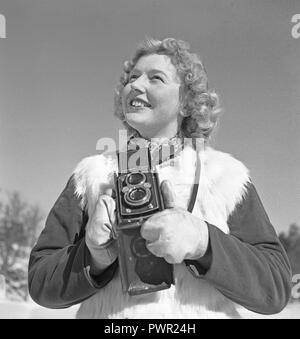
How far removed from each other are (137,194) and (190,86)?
0.85 ft

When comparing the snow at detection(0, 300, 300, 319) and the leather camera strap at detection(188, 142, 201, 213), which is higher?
the leather camera strap at detection(188, 142, 201, 213)


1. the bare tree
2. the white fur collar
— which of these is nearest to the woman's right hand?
the white fur collar

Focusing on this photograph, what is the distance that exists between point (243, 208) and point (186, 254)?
0.18m

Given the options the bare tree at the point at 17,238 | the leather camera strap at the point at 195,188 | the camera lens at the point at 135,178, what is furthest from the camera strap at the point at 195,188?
the bare tree at the point at 17,238

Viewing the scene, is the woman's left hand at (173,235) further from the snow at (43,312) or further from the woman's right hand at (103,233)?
the snow at (43,312)

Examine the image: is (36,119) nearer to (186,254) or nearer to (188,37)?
(188,37)

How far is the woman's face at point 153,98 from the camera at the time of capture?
0.73 m

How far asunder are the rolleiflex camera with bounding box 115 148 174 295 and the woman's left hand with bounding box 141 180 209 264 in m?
0.03

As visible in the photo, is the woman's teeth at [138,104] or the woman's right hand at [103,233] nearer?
the woman's right hand at [103,233]

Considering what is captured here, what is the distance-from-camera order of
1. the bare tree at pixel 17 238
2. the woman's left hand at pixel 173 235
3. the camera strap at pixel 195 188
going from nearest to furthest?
the woman's left hand at pixel 173 235, the camera strap at pixel 195 188, the bare tree at pixel 17 238

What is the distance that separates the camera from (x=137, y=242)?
0.61 meters

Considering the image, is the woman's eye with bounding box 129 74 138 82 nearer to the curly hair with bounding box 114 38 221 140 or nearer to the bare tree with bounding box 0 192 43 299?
the curly hair with bounding box 114 38 221 140

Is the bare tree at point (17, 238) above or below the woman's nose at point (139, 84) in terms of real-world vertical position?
below

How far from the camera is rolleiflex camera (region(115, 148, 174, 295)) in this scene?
59cm
